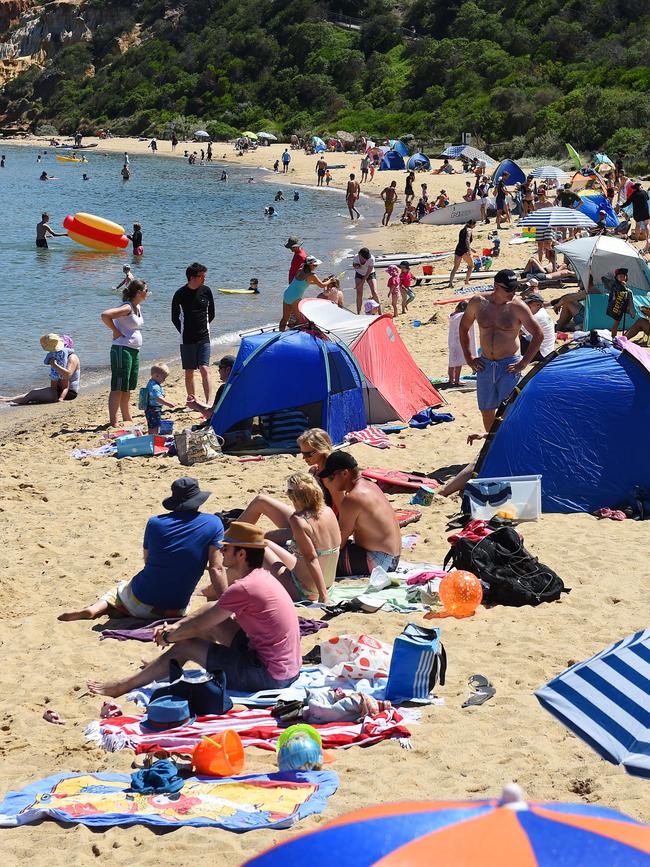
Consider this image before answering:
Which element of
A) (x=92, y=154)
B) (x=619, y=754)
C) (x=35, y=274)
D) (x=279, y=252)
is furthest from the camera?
(x=92, y=154)

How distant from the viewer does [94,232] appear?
89.0 feet

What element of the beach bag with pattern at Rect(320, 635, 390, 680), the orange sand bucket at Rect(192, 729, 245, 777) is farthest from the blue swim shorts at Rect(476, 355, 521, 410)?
the orange sand bucket at Rect(192, 729, 245, 777)

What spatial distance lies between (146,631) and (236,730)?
4.52 feet

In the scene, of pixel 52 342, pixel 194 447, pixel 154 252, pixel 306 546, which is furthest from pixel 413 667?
pixel 154 252

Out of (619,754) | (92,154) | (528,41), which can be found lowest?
(619,754)

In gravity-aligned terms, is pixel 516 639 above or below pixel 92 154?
below

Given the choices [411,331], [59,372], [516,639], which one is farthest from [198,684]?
[411,331]

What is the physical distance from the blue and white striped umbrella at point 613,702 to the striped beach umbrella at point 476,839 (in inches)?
55.3

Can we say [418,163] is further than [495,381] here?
Yes

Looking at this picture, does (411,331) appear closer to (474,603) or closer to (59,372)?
(59,372)

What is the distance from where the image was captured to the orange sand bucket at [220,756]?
4750mm

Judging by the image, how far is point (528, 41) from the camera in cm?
6144

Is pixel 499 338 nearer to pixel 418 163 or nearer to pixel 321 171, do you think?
pixel 418 163

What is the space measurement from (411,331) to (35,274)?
12056 mm
